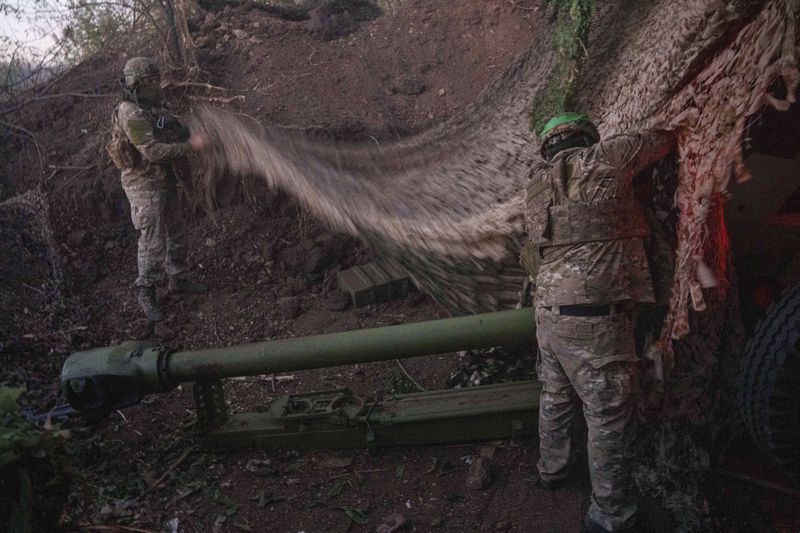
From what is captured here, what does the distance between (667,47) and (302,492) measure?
2830mm

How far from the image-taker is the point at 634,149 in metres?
2.55

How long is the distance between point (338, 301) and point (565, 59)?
2.79m

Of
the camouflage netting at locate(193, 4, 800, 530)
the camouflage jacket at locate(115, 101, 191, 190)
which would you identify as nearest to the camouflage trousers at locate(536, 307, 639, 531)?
the camouflage netting at locate(193, 4, 800, 530)

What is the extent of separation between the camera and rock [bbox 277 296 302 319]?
5457 millimetres

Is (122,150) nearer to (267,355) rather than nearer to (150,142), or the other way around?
(150,142)

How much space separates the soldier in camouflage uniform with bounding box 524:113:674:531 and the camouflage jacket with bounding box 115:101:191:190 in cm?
378

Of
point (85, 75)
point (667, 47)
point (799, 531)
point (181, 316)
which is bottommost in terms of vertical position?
point (799, 531)

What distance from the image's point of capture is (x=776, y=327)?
8.16 feet

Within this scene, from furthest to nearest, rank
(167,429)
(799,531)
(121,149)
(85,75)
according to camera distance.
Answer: (85,75) → (121,149) → (167,429) → (799,531)

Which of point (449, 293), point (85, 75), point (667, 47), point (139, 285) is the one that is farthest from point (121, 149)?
point (667, 47)

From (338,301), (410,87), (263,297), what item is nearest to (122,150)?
(263,297)

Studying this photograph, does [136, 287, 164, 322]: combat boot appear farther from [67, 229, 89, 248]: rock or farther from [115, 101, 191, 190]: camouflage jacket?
[67, 229, 89, 248]: rock

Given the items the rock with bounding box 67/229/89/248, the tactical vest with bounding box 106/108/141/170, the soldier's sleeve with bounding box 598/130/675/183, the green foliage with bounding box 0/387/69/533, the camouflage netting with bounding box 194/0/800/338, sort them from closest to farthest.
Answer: the green foliage with bounding box 0/387/69/533, the camouflage netting with bounding box 194/0/800/338, the soldier's sleeve with bounding box 598/130/675/183, the tactical vest with bounding box 106/108/141/170, the rock with bounding box 67/229/89/248

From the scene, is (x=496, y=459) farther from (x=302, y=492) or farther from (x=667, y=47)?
(x=667, y=47)
